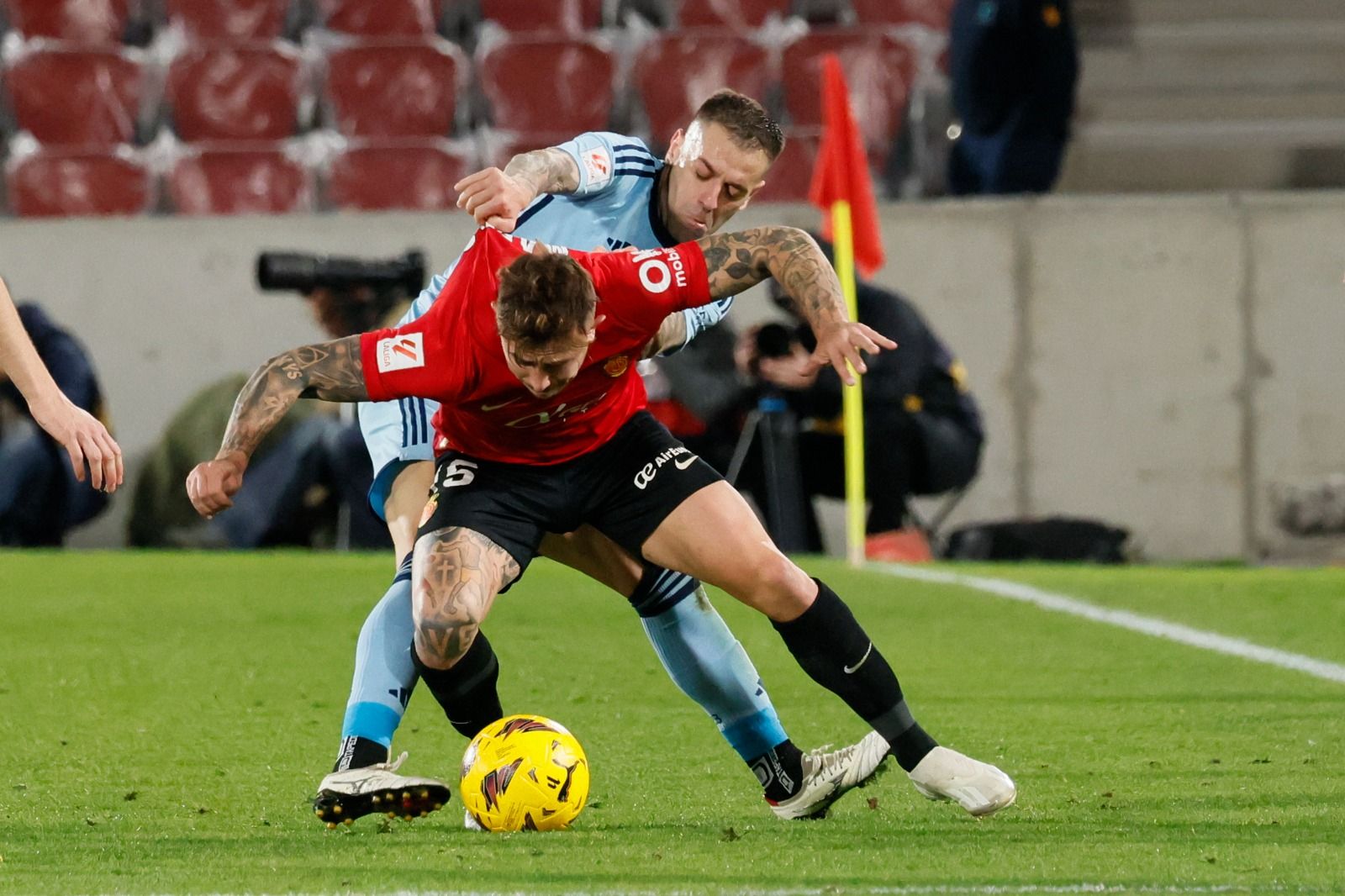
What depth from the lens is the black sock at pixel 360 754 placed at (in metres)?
4.42

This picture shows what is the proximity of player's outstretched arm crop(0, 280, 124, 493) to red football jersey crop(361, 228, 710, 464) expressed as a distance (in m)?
0.59

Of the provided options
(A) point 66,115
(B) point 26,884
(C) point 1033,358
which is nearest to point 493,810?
(B) point 26,884

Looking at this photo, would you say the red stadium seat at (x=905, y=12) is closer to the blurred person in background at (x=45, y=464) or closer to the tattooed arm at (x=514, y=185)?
the blurred person in background at (x=45, y=464)

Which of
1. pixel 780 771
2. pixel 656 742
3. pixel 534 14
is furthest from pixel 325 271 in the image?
pixel 534 14

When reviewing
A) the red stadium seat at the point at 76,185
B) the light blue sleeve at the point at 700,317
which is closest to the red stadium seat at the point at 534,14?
the red stadium seat at the point at 76,185

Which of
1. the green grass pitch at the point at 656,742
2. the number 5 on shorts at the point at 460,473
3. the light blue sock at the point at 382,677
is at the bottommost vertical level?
the green grass pitch at the point at 656,742

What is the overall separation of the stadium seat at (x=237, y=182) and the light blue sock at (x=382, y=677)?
28.8ft

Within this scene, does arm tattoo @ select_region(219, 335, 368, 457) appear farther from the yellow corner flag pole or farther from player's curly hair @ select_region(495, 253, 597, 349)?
the yellow corner flag pole

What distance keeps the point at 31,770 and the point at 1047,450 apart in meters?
8.11

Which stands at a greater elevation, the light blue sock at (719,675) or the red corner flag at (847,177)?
the red corner flag at (847,177)

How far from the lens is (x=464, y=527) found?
4391mm

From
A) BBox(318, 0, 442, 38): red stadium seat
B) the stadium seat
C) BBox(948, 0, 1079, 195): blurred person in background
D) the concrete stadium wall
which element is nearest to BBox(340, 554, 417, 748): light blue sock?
the concrete stadium wall

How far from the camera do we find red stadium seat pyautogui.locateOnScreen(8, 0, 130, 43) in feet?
45.0

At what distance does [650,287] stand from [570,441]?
0.41 metres
